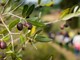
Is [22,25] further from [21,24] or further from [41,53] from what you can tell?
[41,53]

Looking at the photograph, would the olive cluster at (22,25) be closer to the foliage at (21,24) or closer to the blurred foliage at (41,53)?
the foliage at (21,24)

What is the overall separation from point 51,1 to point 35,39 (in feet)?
0.65

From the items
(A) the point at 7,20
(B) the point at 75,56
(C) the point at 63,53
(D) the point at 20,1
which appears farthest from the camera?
(B) the point at 75,56

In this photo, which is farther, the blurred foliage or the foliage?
the blurred foliage

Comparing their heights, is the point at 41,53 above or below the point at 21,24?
below

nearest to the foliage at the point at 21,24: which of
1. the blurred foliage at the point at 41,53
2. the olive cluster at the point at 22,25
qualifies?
the olive cluster at the point at 22,25

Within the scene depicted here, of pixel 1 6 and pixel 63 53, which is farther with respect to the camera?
pixel 63 53

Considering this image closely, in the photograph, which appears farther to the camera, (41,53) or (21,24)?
(41,53)

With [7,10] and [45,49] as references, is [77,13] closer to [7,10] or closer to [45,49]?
[7,10]

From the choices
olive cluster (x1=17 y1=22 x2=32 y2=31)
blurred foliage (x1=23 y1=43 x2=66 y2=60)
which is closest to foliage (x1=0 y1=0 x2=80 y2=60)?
olive cluster (x1=17 y1=22 x2=32 y2=31)

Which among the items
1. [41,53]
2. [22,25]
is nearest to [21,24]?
[22,25]

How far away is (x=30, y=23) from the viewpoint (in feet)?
2.87

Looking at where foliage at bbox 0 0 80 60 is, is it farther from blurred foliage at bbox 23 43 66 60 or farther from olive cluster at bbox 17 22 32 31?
blurred foliage at bbox 23 43 66 60

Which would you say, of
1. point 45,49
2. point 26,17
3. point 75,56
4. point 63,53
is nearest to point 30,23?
point 26,17
